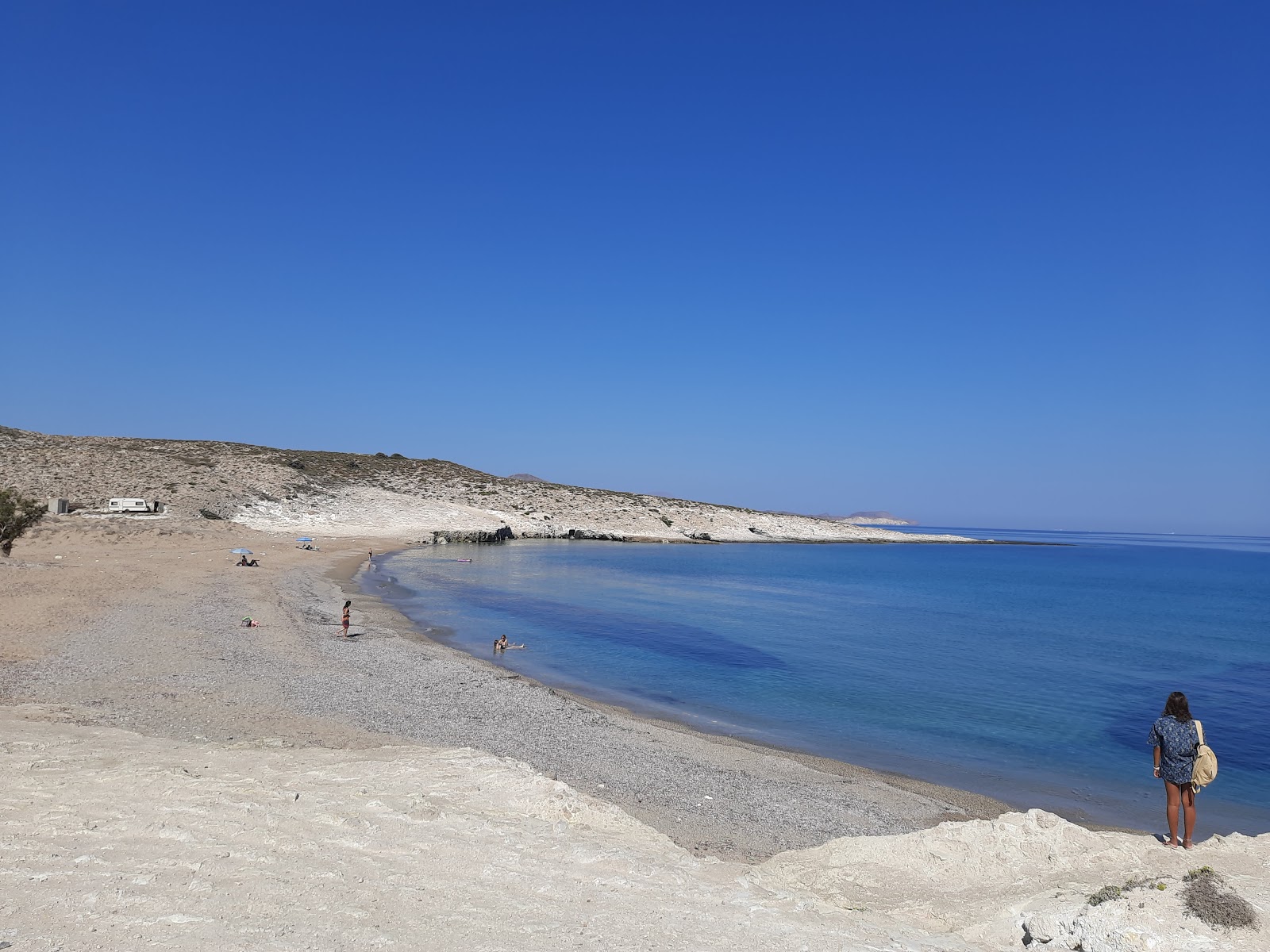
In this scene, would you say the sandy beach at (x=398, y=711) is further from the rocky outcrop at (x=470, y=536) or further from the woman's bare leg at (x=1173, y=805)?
the rocky outcrop at (x=470, y=536)

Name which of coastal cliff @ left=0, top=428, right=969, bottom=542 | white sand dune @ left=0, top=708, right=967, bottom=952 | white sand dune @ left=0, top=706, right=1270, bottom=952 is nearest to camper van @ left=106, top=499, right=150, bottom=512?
coastal cliff @ left=0, top=428, right=969, bottom=542

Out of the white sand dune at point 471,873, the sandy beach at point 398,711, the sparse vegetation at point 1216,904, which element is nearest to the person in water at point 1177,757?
the white sand dune at point 471,873

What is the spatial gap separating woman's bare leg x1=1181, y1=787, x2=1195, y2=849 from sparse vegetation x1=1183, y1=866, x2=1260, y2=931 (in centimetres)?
333

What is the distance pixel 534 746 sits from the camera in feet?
39.6

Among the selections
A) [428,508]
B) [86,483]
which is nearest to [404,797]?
[86,483]

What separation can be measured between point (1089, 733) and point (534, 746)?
40.5 feet

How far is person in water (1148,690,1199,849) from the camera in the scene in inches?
323

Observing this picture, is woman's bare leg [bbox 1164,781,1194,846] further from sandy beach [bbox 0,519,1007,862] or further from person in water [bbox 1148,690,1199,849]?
sandy beach [bbox 0,519,1007,862]

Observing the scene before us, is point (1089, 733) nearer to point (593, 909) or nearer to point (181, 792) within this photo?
point (593, 909)

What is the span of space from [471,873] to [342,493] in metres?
69.9

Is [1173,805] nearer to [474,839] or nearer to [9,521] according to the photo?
[474,839]

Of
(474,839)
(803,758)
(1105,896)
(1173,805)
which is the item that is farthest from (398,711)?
(1173,805)

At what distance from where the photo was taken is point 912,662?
24.1 m

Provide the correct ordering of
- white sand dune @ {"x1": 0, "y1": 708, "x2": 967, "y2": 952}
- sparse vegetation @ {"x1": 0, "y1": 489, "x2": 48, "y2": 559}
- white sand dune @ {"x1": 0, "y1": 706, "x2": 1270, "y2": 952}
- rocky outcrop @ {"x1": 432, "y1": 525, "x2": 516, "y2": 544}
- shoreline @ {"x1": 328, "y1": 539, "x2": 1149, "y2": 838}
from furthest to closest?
rocky outcrop @ {"x1": 432, "y1": 525, "x2": 516, "y2": 544}
sparse vegetation @ {"x1": 0, "y1": 489, "x2": 48, "y2": 559}
shoreline @ {"x1": 328, "y1": 539, "x2": 1149, "y2": 838}
white sand dune @ {"x1": 0, "y1": 706, "x2": 1270, "y2": 952}
white sand dune @ {"x1": 0, "y1": 708, "x2": 967, "y2": 952}
